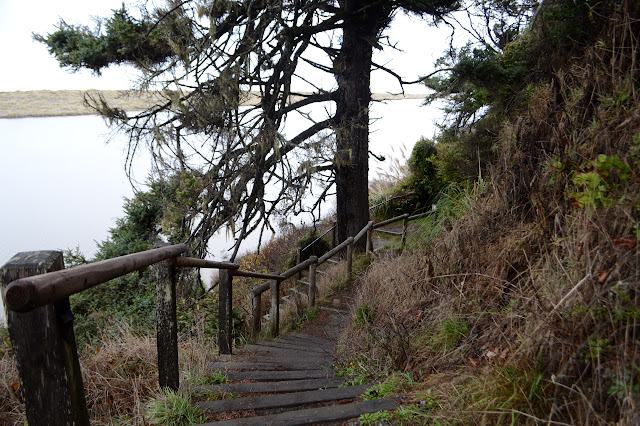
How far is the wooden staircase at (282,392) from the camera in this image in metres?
2.41

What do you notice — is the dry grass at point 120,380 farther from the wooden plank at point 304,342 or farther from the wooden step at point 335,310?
the wooden step at point 335,310

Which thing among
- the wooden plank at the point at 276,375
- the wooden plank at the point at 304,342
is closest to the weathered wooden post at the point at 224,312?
the wooden plank at the point at 276,375

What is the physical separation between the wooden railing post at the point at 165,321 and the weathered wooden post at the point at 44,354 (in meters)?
0.95

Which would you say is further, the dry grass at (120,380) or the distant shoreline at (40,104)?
the distant shoreline at (40,104)

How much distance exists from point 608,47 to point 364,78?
5.53 meters

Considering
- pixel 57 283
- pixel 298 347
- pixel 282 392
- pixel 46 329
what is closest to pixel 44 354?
pixel 46 329

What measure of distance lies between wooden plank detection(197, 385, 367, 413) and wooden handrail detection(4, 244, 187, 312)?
1139 mm

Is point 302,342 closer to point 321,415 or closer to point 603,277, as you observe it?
point 321,415

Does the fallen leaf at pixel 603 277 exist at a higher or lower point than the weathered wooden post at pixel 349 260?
higher

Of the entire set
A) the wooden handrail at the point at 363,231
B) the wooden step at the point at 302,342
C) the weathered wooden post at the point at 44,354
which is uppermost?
the weathered wooden post at the point at 44,354

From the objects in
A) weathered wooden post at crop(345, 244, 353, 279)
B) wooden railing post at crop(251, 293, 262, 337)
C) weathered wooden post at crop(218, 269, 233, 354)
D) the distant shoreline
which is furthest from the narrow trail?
the distant shoreline

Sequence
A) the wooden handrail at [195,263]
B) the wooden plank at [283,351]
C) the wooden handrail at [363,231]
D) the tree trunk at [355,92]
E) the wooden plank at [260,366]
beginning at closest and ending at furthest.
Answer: the wooden handrail at [195,263] → the wooden plank at [260,366] → the wooden plank at [283,351] → the tree trunk at [355,92] → the wooden handrail at [363,231]

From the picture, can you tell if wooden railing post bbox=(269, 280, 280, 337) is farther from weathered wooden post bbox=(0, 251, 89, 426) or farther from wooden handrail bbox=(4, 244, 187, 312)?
weathered wooden post bbox=(0, 251, 89, 426)

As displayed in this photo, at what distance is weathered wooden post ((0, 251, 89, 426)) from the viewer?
1.47 metres
